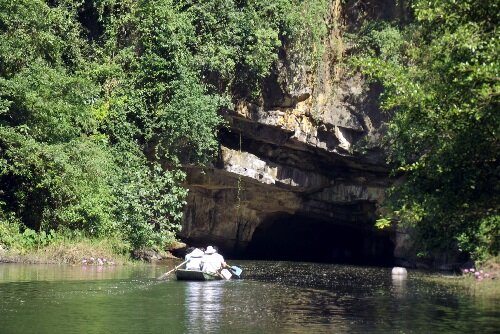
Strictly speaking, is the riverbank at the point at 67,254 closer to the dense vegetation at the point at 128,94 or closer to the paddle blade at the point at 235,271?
the dense vegetation at the point at 128,94

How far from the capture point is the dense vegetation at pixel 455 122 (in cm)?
1500

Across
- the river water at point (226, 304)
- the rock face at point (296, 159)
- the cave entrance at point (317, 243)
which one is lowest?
the river water at point (226, 304)

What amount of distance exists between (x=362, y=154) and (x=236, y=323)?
743 inches

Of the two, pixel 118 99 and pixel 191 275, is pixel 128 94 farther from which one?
pixel 191 275

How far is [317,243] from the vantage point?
4609 cm

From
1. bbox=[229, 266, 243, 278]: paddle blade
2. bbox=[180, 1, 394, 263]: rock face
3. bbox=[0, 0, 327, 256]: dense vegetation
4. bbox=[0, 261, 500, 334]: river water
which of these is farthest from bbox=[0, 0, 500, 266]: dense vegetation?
bbox=[229, 266, 243, 278]: paddle blade

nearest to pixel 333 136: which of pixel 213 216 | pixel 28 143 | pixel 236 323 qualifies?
pixel 213 216

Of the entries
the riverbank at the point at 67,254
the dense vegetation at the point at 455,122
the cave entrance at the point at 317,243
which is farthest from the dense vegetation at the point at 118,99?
the dense vegetation at the point at 455,122

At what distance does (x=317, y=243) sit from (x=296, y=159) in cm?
1198

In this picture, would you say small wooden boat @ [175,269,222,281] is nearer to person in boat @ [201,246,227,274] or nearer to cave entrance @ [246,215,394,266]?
person in boat @ [201,246,227,274]

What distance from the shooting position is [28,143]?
28000 millimetres

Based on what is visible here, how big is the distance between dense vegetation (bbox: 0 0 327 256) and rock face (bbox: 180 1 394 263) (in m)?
1.06

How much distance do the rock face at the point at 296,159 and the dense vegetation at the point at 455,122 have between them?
49.3 ft

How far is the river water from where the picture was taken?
1580 centimetres
